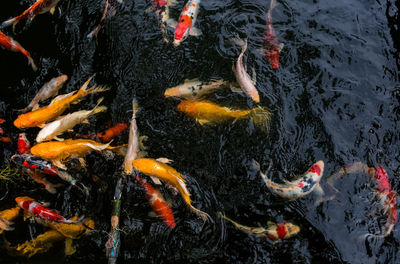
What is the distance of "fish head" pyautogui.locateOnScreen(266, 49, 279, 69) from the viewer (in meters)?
5.59

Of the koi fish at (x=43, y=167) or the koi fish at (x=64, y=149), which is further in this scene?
the koi fish at (x=43, y=167)

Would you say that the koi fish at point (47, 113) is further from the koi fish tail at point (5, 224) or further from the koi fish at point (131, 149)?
the koi fish tail at point (5, 224)

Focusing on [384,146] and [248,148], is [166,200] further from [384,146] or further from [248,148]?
[384,146]

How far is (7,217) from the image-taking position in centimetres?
450

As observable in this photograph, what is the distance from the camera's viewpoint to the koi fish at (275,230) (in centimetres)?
432

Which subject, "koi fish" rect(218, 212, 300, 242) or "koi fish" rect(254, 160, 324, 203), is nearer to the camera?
"koi fish" rect(218, 212, 300, 242)

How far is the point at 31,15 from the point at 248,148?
4.82 metres

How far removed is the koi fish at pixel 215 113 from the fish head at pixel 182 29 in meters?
1.32

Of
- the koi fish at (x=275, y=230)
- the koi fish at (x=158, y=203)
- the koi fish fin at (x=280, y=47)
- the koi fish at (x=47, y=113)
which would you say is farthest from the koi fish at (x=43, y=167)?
the koi fish fin at (x=280, y=47)

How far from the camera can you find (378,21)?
622 centimetres

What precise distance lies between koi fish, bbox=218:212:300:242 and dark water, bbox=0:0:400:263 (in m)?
0.09

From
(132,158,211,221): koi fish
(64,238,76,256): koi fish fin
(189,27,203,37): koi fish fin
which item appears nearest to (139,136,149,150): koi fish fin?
(132,158,211,221): koi fish

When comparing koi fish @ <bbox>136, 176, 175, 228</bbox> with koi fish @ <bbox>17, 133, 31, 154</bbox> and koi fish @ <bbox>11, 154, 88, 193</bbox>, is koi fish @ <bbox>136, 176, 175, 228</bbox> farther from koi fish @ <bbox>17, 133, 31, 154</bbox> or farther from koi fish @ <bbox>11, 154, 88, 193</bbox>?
koi fish @ <bbox>17, 133, 31, 154</bbox>

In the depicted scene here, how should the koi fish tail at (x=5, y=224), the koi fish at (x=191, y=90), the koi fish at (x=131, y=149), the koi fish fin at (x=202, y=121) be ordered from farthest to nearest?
the koi fish at (x=191, y=90)
the koi fish fin at (x=202, y=121)
the koi fish at (x=131, y=149)
the koi fish tail at (x=5, y=224)
